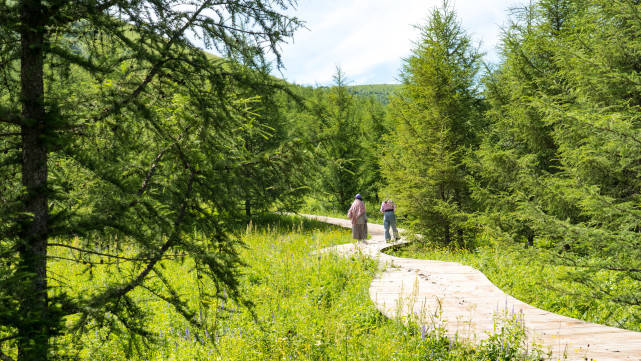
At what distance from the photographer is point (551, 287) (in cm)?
488

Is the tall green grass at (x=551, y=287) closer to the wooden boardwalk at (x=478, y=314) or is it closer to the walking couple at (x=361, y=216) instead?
the wooden boardwalk at (x=478, y=314)

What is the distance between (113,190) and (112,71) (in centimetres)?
80

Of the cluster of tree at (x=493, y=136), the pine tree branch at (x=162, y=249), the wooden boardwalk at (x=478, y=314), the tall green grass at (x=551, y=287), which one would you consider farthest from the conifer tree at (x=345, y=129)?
the pine tree branch at (x=162, y=249)

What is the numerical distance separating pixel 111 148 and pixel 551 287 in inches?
231

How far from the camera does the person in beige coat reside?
37.7ft

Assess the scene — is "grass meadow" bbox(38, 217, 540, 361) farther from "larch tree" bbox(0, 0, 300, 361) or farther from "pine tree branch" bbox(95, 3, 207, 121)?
"pine tree branch" bbox(95, 3, 207, 121)

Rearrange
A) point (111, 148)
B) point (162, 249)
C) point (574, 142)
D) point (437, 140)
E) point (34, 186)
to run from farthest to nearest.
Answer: point (437, 140) < point (574, 142) < point (111, 148) < point (162, 249) < point (34, 186)

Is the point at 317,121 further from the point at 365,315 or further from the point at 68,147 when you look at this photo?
the point at 68,147

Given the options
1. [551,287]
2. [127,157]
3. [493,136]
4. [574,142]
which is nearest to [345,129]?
[493,136]

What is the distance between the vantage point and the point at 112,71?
2211 mm

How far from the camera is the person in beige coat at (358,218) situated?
1150 centimetres

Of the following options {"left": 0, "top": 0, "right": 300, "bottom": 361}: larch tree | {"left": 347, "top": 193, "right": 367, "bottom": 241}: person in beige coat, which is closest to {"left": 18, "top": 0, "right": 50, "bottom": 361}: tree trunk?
{"left": 0, "top": 0, "right": 300, "bottom": 361}: larch tree

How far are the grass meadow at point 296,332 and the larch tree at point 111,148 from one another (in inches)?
11.3

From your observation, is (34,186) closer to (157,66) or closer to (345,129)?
(157,66)
